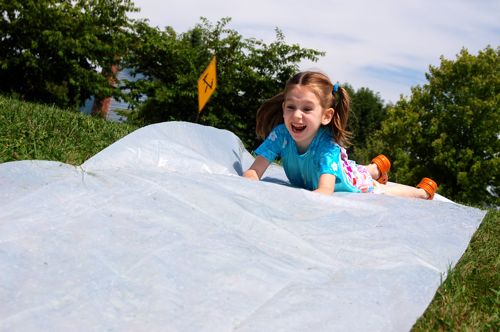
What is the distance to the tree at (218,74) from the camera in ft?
48.5

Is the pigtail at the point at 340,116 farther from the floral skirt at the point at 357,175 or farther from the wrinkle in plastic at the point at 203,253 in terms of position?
the wrinkle in plastic at the point at 203,253

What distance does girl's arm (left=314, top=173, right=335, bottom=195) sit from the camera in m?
3.43

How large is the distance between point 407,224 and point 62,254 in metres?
1.75

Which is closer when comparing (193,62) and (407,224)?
(407,224)

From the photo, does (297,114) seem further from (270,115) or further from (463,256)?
(463,256)

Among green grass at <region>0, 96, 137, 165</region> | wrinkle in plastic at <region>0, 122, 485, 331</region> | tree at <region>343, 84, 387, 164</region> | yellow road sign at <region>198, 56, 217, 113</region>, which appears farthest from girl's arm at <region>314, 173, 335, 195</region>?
tree at <region>343, 84, 387, 164</region>

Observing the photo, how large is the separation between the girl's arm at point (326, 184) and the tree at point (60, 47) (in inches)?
419

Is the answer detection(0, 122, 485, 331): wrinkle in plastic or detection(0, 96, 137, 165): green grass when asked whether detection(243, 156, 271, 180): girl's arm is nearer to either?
detection(0, 122, 485, 331): wrinkle in plastic

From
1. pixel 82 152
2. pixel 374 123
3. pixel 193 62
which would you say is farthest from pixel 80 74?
pixel 374 123

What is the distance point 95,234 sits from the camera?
223cm

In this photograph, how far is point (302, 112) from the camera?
11.7 feet

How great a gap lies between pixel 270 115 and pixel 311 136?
540mm

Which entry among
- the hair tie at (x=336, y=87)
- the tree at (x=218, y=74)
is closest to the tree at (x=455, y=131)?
the tree at (x=218, y=74)

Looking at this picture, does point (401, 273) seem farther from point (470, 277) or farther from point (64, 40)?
point (64, 40)
